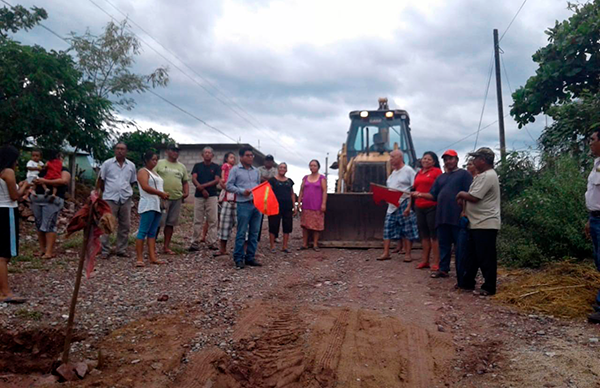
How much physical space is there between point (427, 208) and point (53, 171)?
18.2 ft

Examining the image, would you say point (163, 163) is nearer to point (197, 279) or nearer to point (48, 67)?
point (197, 279)

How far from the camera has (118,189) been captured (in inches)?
283

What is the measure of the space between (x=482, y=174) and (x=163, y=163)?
4.81 m

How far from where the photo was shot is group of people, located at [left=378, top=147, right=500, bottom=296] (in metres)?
5.38

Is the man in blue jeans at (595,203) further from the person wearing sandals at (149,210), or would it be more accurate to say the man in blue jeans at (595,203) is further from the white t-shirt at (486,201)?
the person wearing sandals at (149,210)

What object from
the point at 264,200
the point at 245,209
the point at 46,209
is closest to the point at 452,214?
the point at 264,200

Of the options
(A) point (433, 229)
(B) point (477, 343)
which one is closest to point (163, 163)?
(A) point (433, 229)

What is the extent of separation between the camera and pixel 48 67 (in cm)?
1021

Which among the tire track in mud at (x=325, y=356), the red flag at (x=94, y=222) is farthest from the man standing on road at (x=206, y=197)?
the red flag at (x=94, y=222)

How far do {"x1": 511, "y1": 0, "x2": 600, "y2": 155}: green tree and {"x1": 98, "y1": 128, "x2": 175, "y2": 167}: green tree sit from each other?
38.0ft

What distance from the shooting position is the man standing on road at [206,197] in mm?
8258

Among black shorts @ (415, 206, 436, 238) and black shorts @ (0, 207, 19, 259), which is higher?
black shorts @ (415, 206, 436, 238)

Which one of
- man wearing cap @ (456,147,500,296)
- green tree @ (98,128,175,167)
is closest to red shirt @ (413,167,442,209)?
man wearing cap @ (456,147,500,296)

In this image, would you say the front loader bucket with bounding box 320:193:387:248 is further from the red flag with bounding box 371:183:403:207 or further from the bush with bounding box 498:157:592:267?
the bush with bounding box 498:157:592:267
